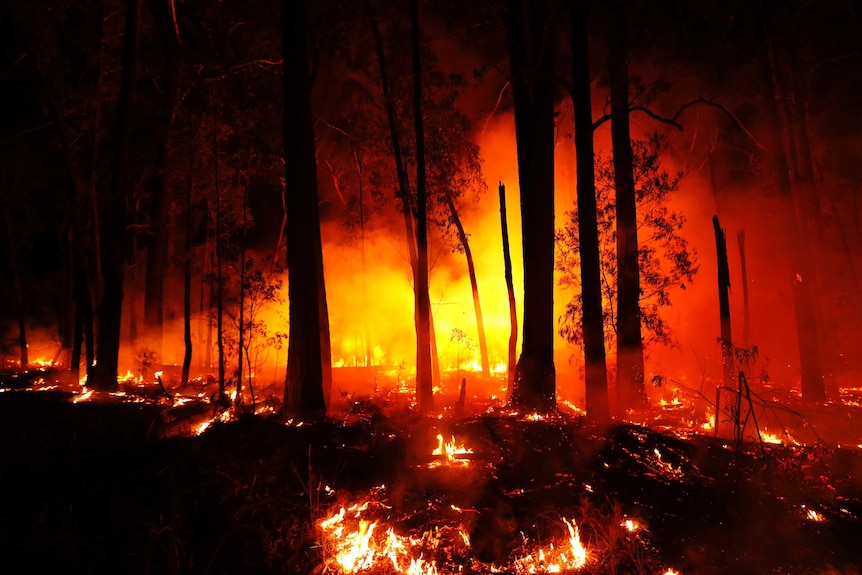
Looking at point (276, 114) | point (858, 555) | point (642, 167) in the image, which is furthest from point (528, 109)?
point (858, 555)

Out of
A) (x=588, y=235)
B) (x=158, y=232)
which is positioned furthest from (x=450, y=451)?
(x=158, y=232)

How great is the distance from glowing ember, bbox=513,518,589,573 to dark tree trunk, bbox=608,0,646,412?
23.3ft

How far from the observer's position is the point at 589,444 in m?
8.04

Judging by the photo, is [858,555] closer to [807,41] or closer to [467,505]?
[467,505]

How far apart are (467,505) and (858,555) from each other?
400cm

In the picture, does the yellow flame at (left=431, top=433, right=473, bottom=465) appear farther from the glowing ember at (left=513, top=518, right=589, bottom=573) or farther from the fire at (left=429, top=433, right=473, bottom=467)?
the glowing ember at (left=513, top=518, right=589, bottom=573)

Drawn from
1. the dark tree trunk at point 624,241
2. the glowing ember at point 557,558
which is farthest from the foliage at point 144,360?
the glowing ember at point 557,558

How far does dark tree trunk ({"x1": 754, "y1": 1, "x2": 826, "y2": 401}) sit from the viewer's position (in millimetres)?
15031

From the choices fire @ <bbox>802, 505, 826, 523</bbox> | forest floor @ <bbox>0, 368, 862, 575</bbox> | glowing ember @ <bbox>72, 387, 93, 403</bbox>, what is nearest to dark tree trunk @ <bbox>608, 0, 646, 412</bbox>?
forest floor @ <bbox>0, 368, 862, 575</bbox>

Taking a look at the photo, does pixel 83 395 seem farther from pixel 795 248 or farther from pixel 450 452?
pixel 795 248

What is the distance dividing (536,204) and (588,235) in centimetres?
255

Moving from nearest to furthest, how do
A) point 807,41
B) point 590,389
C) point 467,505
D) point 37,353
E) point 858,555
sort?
1. point 858,555
2. point 467,505
3. point 590,389
4. point 807,41
5. point 37,353

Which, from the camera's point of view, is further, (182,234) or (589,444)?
(182,234)

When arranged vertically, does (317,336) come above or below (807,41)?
below
